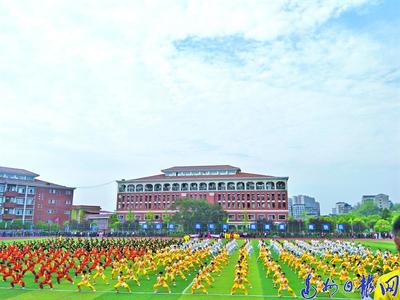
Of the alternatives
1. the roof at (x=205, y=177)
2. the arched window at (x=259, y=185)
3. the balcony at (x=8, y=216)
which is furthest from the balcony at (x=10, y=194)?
the arched window at (x=259, y=185)

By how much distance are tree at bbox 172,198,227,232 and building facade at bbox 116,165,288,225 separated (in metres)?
6.49

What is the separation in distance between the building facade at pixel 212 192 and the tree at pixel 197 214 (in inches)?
255

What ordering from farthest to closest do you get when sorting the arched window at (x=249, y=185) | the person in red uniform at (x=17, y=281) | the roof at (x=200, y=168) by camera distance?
1. the roof at (x=200, y=168)
2. the arched window at (x=249, y=185)
3. the person in red uniform at (x=17, y=281)

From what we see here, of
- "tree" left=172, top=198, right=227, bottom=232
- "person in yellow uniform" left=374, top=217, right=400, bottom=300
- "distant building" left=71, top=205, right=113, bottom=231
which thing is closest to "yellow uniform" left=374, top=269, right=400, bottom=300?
"person in yellow uniform" left=374, top=217, right=400, bottom=300

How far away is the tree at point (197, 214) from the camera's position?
5738 centimetres

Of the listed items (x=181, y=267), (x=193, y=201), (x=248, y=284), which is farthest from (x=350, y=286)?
(x=193, y=201)

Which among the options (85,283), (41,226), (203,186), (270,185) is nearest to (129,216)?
(203,186)

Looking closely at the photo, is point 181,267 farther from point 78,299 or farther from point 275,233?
point 275,233

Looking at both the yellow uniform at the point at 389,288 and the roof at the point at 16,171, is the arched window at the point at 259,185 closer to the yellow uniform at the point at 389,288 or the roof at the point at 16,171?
the roof at the point at 16,171

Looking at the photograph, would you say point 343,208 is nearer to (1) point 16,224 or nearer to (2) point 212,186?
(2) point 212,186

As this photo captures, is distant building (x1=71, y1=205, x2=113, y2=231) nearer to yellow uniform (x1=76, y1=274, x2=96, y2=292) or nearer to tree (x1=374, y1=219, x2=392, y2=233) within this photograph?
tree (x1=374, y1=219, x2=392, y2=233)

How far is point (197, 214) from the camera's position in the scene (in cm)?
5841

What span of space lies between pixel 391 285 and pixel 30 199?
7067cm

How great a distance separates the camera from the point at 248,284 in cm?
1475
